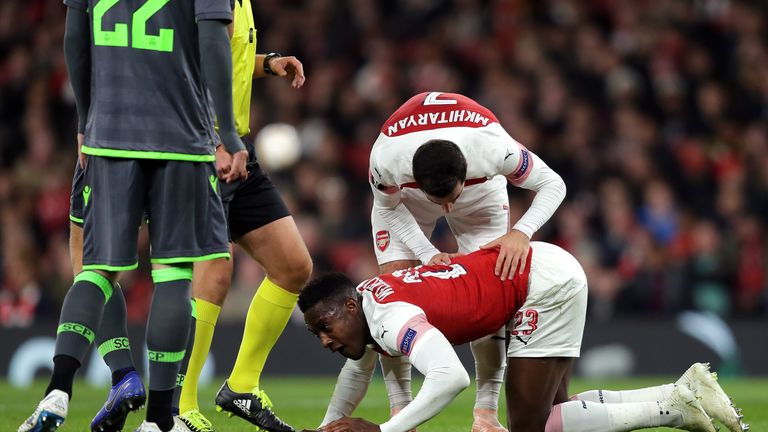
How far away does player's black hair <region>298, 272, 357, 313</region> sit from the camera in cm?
485

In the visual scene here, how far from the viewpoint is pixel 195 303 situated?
570cm

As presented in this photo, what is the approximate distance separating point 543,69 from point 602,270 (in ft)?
9.46

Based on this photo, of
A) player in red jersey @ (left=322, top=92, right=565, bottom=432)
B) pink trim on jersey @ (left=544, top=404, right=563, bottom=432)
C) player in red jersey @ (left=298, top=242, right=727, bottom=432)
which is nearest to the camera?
player in red jersey @ (left=298, top=242, right=727, bottom=432)

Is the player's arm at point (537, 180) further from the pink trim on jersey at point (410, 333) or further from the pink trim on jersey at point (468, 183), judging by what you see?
the pink trim on jersey at point (410, 333)

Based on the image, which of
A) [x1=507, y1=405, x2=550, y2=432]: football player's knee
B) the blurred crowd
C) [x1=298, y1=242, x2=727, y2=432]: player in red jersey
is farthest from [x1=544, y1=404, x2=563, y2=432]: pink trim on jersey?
the blurred crowd

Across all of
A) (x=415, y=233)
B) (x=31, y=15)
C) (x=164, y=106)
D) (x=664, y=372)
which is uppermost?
(x=31, y=15)

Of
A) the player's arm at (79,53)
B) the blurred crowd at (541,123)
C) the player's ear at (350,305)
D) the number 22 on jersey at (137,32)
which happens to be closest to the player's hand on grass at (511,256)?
the player's ear at (350,305)

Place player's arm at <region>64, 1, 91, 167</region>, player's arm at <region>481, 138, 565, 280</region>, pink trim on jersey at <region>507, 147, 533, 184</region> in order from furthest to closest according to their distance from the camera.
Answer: pink trim on jersey at <region>507, 147, 533, 184</region> < player's arm at <region>481, 138, 565, 280</region> < player's arm at <region>64, 1, 91, 167</region>

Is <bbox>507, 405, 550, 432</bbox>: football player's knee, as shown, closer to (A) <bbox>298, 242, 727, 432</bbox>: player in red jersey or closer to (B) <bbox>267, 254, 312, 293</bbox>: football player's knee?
(A) <bbox>298, 242, 727, 432</bbox>: player in red jersey

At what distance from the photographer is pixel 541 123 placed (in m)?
13.4

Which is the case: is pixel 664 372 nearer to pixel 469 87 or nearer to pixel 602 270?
pixel 602 270

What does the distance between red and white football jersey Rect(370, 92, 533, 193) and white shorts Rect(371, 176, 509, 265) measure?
27 centimetres

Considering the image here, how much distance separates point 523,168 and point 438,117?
0.45 m

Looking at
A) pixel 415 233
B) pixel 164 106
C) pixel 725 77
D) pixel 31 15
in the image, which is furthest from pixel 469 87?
pixel 164 106
